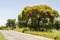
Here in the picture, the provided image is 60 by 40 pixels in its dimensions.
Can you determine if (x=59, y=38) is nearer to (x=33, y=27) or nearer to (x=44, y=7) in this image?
(x=44, y=7)

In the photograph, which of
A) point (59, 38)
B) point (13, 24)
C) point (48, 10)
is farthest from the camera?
point (13, 24)

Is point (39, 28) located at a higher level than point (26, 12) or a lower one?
lower

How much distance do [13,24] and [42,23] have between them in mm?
77527

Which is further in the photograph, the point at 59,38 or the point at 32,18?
the point at 32,18

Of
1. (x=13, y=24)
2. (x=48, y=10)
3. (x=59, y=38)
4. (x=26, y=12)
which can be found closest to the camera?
(x=59, y=38)

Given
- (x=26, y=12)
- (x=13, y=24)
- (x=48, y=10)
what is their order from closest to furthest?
(x=48, y=10)
(x=26, y=12)
(x=13, y=24)

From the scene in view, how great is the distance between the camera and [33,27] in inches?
2596

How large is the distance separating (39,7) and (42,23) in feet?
18.5

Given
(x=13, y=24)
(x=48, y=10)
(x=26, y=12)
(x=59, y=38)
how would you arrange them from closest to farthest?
(x=59, y=38), (x=48, y=10), (x=26, y=12), (x=13, y=24)

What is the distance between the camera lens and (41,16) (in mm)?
58969

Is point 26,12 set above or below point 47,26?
above

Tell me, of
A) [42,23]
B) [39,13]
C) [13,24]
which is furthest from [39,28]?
[13,24]

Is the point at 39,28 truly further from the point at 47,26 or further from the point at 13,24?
the point at 13,24

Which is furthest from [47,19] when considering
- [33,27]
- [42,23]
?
[33,27]
